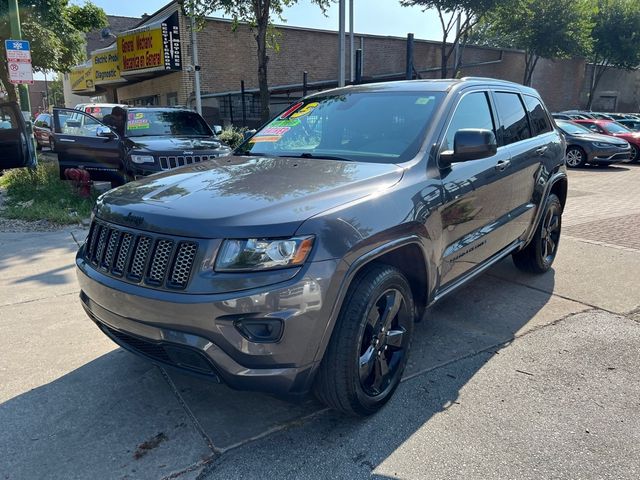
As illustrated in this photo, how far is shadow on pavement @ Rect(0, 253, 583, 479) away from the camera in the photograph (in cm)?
246

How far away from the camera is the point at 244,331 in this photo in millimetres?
2219

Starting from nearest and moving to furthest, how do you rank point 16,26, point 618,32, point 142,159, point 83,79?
point 142,159
point 16,26
point 83,79
point 618,32

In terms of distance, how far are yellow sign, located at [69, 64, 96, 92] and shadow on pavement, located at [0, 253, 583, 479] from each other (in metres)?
27.1

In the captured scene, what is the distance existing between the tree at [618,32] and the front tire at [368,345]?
32992mm

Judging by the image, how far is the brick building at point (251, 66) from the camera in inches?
779

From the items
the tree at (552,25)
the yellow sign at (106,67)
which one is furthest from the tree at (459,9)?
the yellow sign at (106,67)

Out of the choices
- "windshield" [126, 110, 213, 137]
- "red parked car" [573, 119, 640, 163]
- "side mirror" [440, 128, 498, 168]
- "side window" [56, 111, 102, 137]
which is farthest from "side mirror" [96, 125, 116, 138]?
"red parked car" [573, 119, 640, 163]

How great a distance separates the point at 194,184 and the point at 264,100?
9657 millimetres

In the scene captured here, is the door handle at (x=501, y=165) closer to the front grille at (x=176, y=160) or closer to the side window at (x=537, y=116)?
the side window at (x=537, y=116)

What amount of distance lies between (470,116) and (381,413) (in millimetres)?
2188

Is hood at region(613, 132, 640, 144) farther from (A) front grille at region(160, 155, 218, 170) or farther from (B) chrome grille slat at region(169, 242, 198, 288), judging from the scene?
(B) chrome grille slat at region(169, 242, 198, 288)

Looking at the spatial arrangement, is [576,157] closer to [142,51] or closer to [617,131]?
[617,131]

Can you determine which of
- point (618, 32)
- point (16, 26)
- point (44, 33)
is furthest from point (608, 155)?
point (618, 32)

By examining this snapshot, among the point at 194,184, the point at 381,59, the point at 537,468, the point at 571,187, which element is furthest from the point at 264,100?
the point at 381,59
